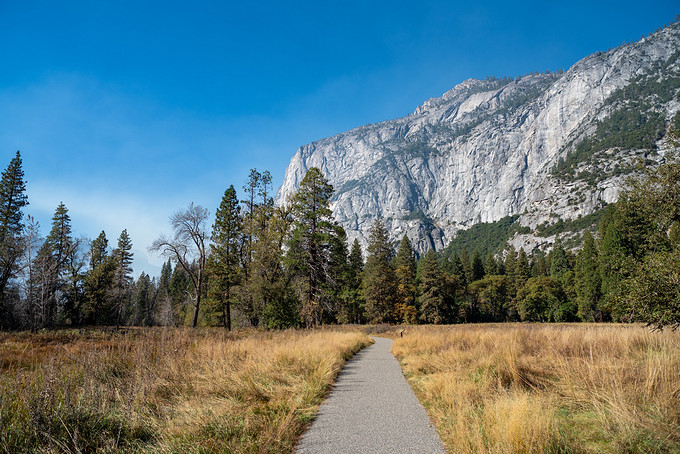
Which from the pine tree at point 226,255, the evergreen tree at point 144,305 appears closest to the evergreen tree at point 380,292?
the pine tree at point 226,255

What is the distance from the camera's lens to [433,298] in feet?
173

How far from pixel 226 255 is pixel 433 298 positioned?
38361 millimetres

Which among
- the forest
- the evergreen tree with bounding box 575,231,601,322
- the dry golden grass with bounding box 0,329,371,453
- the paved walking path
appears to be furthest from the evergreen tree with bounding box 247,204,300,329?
the evergreen tree with bounding box 575,231,601,322

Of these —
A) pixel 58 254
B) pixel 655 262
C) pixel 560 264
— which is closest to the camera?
pixel 655 262

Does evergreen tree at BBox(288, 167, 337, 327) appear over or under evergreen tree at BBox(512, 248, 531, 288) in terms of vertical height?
over

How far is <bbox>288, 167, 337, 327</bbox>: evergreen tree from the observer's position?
2041cm

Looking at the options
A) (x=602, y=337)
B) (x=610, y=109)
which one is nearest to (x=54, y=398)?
(x=602, y=337)

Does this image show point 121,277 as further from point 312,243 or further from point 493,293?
point 493,293

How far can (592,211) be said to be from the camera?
12838cm

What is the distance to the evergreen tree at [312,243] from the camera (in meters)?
20.4

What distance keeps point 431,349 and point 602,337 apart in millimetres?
5101

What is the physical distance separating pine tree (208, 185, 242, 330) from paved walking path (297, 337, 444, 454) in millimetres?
20073

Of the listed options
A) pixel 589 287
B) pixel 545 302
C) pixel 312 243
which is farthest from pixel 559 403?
pixel 545 302

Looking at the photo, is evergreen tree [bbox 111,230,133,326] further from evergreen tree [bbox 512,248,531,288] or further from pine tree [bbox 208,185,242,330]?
evergreen tree [bbox 512,248,531,288]
